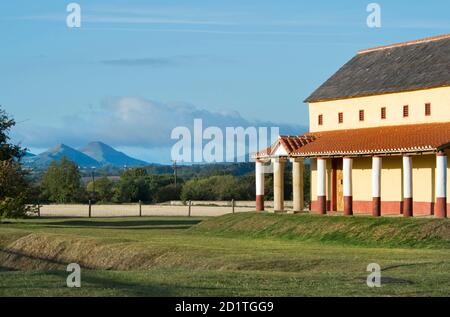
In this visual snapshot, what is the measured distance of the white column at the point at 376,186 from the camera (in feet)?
167

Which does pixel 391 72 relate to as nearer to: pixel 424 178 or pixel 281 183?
pixel 424 178

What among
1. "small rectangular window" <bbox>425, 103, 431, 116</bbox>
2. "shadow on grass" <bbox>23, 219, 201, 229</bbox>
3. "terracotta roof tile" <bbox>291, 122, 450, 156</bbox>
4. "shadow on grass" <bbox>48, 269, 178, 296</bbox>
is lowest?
"shadow on grass" <bbox>23, 219, 201, 229</bbox>

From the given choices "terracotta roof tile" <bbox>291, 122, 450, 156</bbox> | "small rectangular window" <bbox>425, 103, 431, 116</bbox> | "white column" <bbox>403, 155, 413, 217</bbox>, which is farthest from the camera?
"small rectangular window" <bbox>425, 103, 431, 116</bbox>

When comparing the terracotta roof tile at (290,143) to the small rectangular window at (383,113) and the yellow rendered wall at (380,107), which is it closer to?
the yellow rendered wall at (380,107)

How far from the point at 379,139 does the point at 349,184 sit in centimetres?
265

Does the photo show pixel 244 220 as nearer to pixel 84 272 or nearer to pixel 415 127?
pixel 415 127

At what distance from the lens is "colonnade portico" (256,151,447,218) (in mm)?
47125

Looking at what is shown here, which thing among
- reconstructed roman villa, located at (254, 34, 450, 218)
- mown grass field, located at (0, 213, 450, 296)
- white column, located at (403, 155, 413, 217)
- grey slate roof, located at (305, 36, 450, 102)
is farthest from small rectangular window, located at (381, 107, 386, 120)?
mown grass field, located at (0, 213, 450, 296)

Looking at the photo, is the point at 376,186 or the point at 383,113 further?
the point at 383,113

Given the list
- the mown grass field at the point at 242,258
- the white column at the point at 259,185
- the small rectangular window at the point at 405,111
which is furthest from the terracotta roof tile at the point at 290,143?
the small rectangular window at the point at 405,111

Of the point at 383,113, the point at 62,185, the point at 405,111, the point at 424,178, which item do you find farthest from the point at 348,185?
the point at 62,185

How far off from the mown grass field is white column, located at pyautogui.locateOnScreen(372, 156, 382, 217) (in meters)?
1.82

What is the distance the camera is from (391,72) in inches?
2244

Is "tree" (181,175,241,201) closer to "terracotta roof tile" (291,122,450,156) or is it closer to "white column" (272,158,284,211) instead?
"white column" (272,158,284,211)
